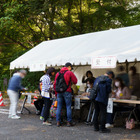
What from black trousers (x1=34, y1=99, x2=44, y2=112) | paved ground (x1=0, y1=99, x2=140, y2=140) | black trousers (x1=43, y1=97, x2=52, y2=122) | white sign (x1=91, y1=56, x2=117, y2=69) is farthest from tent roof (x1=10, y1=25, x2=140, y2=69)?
paved ground (x1=0, y1=99, x2=140, y2=140)

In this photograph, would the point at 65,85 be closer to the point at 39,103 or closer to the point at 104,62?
the point at 104,62

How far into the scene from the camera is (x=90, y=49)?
8758 mm

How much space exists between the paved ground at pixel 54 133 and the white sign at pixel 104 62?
172 cm

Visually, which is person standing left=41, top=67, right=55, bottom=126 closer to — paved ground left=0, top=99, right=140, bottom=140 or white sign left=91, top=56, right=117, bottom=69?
paved ground left=0, top=99, right=140, bottom=140

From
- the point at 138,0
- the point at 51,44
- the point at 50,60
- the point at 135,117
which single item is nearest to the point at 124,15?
the point at 138,0

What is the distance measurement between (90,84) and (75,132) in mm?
2510

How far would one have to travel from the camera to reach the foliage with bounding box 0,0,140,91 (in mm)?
17672

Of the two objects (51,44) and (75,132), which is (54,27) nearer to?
(51,44)

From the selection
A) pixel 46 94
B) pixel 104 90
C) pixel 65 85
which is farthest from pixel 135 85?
pixel 46 94

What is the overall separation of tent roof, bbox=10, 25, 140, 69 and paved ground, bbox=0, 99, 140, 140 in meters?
1.90

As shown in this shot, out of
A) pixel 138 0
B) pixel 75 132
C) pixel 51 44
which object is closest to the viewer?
pixel 75 132

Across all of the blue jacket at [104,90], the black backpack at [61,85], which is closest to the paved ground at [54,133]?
the blue jacket at [104,90]

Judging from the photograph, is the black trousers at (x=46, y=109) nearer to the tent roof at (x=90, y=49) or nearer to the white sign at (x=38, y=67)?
the tent roof at (x=90, y=49)

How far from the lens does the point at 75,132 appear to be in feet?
22.3
